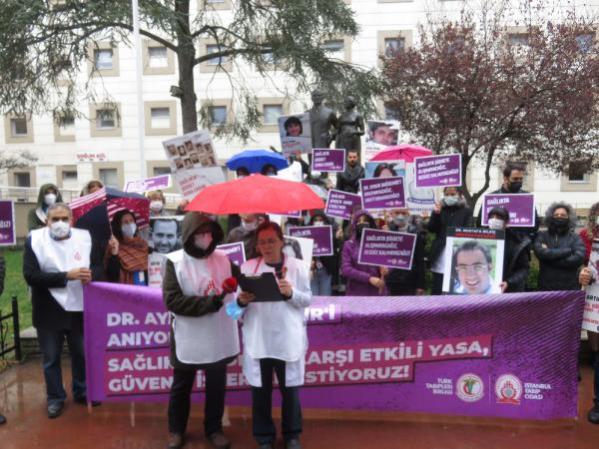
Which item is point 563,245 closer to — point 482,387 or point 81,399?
point 482,387

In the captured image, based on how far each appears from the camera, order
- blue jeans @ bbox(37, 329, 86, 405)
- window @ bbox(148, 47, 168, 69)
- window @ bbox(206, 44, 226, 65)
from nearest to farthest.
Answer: blue jeans @ bbox(37, 329, 86, 405) < window @ bbox(206, 44, 226, 65) < window @ bbox(148, 47, 168, 69)

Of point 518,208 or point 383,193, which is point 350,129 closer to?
point 383,193

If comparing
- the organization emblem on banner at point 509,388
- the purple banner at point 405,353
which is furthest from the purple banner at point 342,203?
the organization emblem on banner at point 509,388

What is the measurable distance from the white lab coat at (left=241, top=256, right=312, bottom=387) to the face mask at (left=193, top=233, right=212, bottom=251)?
1.03 feet

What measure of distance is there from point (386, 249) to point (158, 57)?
27.5m

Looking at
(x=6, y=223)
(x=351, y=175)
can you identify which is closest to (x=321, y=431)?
(x=6, y=223)

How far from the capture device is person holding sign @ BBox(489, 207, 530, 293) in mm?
5171

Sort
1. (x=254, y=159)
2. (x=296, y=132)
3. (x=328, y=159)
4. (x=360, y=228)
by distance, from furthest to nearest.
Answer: (x=296, y=132) < (x=328, y=159) < (x=254, y=159) < (x=360, y=228)

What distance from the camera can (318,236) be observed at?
598 cm

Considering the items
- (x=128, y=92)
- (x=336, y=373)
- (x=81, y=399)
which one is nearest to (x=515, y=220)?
(x=336, y=373)

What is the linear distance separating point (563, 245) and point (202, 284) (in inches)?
128

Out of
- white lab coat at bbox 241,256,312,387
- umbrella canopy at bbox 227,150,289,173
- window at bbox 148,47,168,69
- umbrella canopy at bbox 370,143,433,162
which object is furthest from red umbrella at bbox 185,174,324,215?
window at bbox 148,47,168,69

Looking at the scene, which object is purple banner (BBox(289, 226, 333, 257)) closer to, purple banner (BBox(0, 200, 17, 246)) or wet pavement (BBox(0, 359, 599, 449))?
wet pavement (BBox(0, 359, 599, 449))

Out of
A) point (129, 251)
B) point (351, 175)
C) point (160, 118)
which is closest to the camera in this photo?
point (129, 251)
